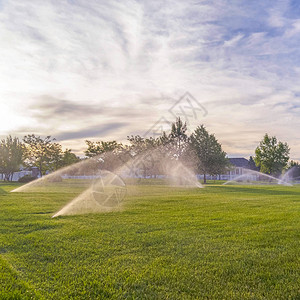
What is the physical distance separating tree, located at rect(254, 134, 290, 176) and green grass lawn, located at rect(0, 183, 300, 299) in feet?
148

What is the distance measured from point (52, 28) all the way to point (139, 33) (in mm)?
3359

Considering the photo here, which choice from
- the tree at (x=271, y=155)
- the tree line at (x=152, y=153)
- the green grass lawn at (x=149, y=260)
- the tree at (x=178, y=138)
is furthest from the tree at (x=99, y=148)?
the green grass lawn at (x=149, y=260)

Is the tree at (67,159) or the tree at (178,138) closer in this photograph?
the tree at (178,138)

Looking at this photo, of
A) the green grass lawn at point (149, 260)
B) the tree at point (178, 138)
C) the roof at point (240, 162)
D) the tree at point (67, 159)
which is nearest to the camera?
the green grass lawn at point (149, 260)

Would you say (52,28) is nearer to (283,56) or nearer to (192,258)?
(192,258)

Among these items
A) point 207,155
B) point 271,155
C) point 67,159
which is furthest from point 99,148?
point 271,155

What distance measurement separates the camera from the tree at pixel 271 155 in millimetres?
49531

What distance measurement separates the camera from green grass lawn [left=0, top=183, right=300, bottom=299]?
133 inches

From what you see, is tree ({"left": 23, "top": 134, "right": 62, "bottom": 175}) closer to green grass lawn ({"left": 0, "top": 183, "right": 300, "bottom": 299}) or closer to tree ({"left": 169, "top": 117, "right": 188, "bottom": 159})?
tree ({"left": 169, "top": 117, "right": 188, "bottom": 159})

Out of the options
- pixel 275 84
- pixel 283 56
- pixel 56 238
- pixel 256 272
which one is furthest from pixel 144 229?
pixel 275 84

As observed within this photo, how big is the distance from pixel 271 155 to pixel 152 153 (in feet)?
67.4

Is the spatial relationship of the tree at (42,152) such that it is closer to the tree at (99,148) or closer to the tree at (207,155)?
the tree at (99,148)

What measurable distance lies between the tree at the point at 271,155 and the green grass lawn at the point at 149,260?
45.2 m

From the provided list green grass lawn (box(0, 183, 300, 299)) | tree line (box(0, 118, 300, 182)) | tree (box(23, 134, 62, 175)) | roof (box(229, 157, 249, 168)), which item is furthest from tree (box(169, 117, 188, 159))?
roof (box(229, 157, 249, 168))
